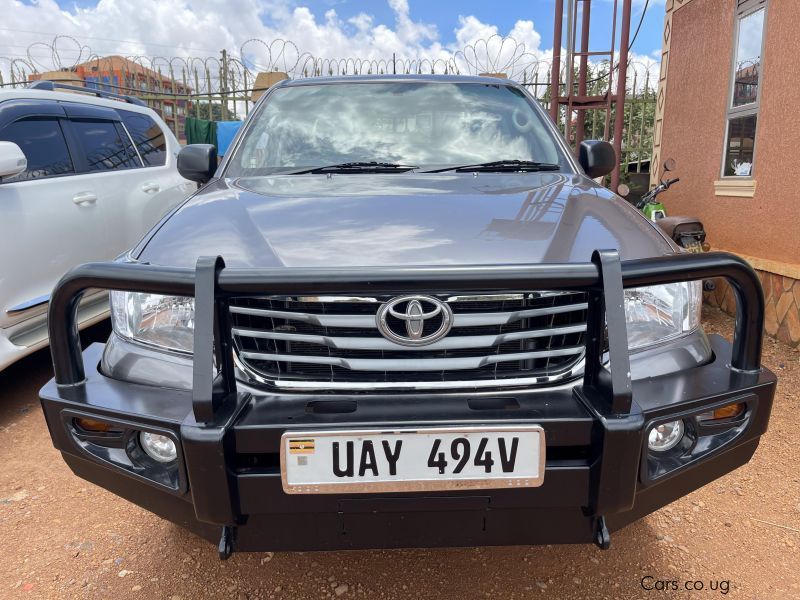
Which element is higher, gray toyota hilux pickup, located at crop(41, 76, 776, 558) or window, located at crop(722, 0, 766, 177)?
window, located at crop(722, 0, 766, 177)

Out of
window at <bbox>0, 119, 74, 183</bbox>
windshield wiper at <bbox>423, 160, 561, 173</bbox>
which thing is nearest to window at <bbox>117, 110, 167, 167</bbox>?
window at <bbox>0, 119, 74, 183</bbox>

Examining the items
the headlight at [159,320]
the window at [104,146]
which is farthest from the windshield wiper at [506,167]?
the window at [104,146]

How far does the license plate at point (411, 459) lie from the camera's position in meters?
1.41

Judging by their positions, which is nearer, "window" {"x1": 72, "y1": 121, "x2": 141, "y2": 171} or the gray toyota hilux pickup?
the gray toyota hilux pickup

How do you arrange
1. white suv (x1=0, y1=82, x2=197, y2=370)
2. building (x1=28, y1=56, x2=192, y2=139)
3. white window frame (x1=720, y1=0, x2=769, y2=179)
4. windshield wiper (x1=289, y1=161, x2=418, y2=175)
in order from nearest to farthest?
windshield wiper (x1=289, y1=161, x2=418, y2=175) < white suv (x1=0, y1=82, x2=197, y2=370) < white window frame (x1=720, y1=0, x2=769, y2=179) < building (x1=28, y1=56, x2=192, y2=139)

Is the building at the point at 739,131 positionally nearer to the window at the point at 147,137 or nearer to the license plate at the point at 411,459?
the license plate at the point at 411,459

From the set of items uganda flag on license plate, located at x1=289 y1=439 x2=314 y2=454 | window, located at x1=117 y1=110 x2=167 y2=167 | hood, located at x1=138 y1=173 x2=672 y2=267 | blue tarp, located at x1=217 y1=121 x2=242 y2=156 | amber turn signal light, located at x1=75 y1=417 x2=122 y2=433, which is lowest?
amber turn signal light, located at x1=75 y1=417 x2=122 y2=433

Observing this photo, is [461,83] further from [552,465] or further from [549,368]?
[552,465]

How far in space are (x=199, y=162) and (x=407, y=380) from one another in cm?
175

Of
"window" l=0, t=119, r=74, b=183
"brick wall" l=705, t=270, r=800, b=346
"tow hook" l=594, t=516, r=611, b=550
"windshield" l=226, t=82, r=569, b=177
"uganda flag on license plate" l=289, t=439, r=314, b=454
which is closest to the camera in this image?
"uganda flag on license plate" l=289, t=439, r=314, b=454

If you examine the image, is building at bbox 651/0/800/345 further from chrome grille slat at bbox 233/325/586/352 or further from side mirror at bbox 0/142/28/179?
side mirror at bbox 0/142/28/179

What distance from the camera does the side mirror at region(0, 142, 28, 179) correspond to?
9.97 ft

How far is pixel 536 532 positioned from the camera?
1.54 metres

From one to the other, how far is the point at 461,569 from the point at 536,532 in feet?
2.19
